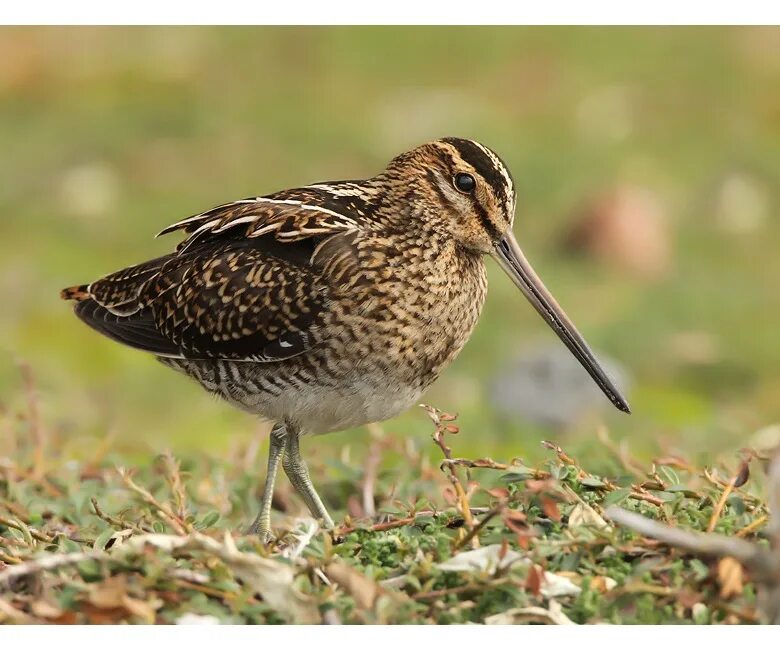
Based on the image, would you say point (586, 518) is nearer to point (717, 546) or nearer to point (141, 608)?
point (717, 546)

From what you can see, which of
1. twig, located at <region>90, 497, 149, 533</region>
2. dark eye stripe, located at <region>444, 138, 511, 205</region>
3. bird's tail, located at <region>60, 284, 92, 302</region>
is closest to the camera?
twig, located at <region>90, 497, 149, 533</region>

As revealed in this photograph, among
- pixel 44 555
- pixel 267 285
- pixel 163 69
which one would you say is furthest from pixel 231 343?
pixel 163 69

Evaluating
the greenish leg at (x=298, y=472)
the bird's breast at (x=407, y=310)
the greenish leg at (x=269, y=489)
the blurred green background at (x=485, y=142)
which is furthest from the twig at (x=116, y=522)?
the blurred green background at (x=485, y=142)

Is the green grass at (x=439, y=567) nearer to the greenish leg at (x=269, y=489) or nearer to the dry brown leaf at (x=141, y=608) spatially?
the dry brown leaf at (x=141, y=608)

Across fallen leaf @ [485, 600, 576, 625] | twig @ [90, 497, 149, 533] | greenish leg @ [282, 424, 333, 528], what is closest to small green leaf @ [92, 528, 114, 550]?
twig @ [90, 497, 149, 533]

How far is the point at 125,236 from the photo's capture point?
9.48 m

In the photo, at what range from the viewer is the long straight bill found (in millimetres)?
4664

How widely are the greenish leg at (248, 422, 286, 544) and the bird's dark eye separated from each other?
0.97 metres

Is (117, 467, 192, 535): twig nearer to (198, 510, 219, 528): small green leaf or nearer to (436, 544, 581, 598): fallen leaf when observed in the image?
(198, 510, 219, 528): small green leaf

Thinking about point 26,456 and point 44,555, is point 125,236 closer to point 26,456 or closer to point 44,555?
point 26,456

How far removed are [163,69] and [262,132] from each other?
1.29 metres

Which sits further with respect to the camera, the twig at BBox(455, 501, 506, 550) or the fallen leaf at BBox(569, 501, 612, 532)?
the fallen leaf at BBox(569, 501, 612, 532)

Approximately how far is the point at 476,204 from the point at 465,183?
0.08 metres

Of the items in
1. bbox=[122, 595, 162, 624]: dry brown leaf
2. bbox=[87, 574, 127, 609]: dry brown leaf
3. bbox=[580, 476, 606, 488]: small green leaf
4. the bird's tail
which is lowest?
bbox=[122, 595, 162, 624]: dry brown leaf
